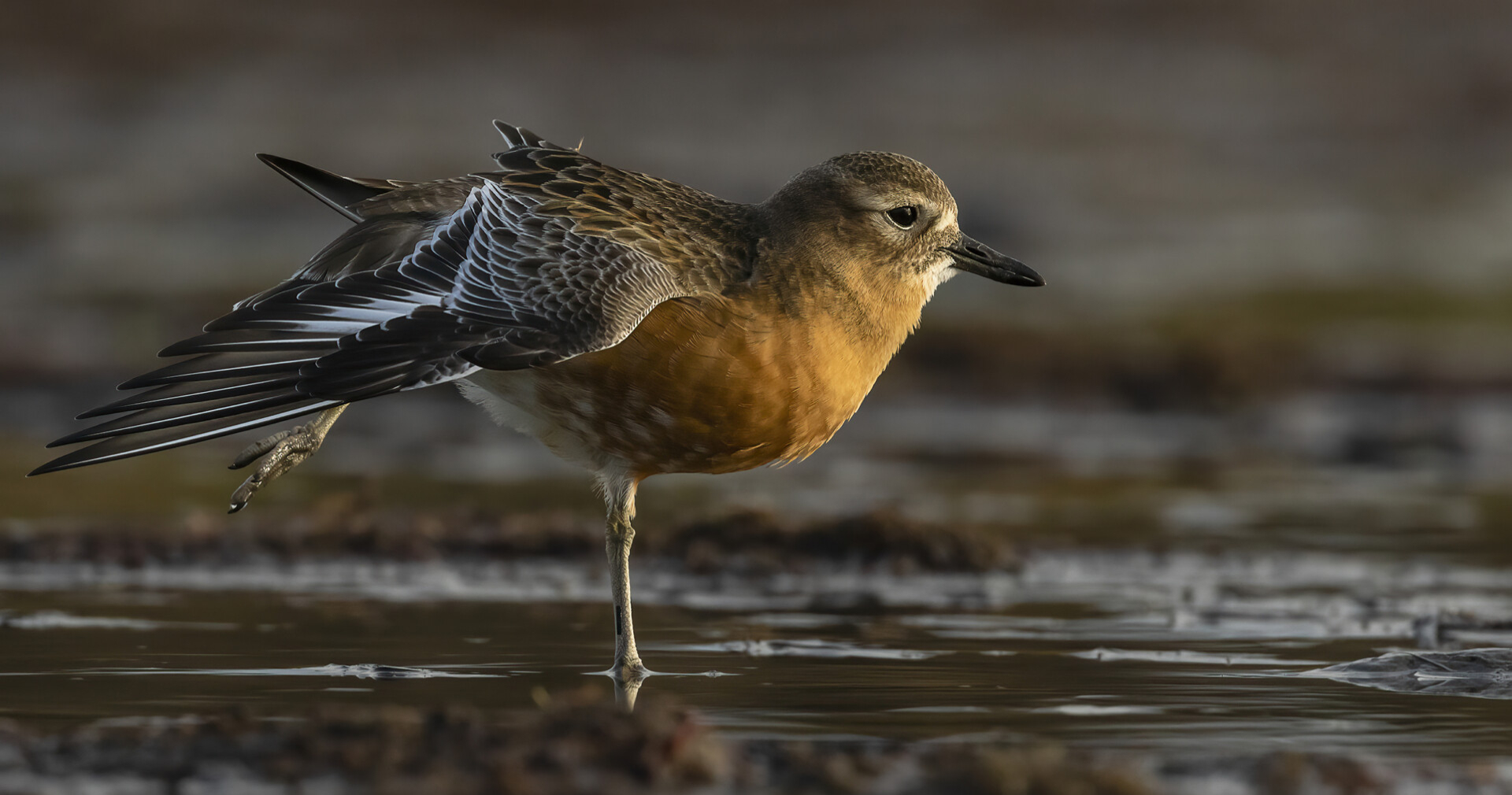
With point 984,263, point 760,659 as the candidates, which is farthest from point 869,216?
point 760,659

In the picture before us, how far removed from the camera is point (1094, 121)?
39625mm

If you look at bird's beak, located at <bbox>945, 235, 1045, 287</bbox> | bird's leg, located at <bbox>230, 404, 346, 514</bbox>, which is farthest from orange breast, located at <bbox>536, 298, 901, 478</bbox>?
bird's leg, located at <bbox>230, 404, 346, 514</bbox>

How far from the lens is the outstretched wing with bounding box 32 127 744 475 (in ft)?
28.7

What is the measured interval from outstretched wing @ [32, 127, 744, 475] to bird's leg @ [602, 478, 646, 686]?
1119mm

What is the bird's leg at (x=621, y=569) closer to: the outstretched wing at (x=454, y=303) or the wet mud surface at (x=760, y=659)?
the wet mud surface at (x=760, y=659)

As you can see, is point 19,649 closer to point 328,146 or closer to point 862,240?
point 862,240

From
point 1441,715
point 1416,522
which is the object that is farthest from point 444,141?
point 1441,715

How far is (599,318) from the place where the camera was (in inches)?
354

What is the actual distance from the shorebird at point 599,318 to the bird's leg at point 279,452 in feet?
0.07

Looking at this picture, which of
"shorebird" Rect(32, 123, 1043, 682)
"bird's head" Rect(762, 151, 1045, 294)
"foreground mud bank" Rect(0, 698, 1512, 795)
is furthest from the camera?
"bird's head" Rect(762, 151, 1045, 294)

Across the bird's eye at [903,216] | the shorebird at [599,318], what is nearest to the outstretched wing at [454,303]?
the shorebird at [599,318]

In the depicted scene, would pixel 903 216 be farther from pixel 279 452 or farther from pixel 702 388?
pixel 279 452

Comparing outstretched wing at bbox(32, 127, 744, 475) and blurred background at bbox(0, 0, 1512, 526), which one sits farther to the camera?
blurred background at bbox(0, 0, 1512, 526)

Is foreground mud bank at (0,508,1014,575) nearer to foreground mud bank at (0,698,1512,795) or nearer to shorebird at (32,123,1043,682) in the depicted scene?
shorebird at (32,123,1043,682)
